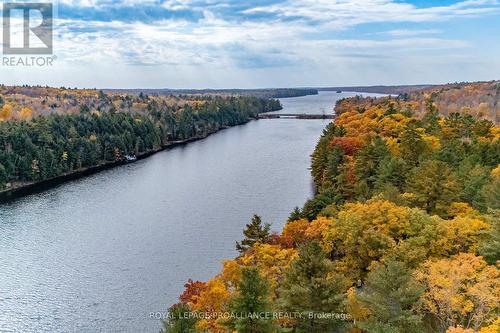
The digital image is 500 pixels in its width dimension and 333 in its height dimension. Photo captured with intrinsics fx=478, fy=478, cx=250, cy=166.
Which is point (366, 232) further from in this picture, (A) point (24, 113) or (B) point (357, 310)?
(A) point (24, 113)

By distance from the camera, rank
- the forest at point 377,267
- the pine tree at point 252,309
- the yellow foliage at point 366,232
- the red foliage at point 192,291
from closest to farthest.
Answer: the pine tree at point 252,309 → the forest at point 377,267 → the red foliage at point 192,291 → the yellow foliage at point 366,232

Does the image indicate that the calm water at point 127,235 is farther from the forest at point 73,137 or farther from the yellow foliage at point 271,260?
the yellow foliage at point 271,260

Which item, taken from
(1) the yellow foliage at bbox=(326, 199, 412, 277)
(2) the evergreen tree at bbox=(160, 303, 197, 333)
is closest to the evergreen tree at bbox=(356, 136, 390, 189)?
(1) the yellow foliage at bbox=(326, 199, 412, 277)

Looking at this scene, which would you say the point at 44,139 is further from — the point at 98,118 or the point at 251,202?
the point at 251,202

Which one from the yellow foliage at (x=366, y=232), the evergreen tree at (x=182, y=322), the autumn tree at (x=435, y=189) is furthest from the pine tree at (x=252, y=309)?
the autumn tree at (x=435, y=189)

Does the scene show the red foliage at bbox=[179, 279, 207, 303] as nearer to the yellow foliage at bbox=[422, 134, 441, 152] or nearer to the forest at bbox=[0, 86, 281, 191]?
the yellow foliage at bbox=[422, 134, 441, 152]
